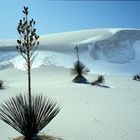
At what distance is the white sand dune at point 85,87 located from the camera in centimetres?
891

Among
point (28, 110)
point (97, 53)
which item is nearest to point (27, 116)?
point (28, 110)

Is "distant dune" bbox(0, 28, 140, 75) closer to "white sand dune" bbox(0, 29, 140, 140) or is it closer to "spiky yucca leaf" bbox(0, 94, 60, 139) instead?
"white sand dune" bbox(0, 29, 140, 140)

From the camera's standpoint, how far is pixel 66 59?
5172 centimetres

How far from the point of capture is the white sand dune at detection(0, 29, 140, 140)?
8914 millimetres

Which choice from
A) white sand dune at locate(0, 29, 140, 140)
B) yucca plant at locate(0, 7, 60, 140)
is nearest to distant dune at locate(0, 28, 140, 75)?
white sand dune at locate(0, 29, 140, 140)

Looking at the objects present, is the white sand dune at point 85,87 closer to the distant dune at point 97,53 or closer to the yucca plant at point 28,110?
the distant dune at point 97,53

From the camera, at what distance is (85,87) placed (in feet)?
75.0

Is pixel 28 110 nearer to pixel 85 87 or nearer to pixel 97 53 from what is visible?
pixel 85 87

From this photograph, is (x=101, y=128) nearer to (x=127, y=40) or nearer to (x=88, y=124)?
(x=88, y=124)

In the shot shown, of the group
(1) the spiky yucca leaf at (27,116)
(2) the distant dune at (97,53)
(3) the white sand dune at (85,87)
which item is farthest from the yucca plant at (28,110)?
(2) the distant dune at (97,53)

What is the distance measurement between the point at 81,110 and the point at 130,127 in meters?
3.34

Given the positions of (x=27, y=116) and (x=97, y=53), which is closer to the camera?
(x=27, y=116)

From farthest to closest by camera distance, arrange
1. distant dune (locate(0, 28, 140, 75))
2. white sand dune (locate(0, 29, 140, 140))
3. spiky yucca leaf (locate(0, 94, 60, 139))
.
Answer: distant dune (locate(0, 28, 140, 75)), white sand dune (locate(0, 29, 140, 140)), spiky yucca leaf (locate(0, 94, 60, 139))

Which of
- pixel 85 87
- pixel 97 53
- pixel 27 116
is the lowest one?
pixel 85 87
